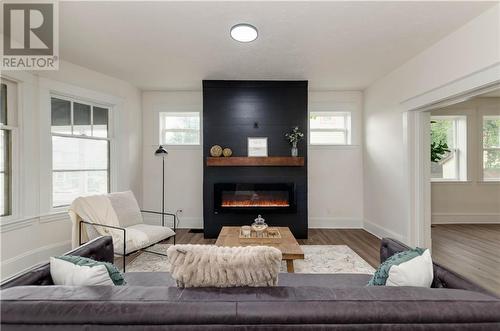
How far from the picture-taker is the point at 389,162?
13.5ft

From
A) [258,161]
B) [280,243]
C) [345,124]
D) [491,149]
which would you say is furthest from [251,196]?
[491,149]

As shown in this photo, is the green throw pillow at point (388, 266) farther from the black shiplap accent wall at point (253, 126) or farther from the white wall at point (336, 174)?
the white wall at point (336, 174)

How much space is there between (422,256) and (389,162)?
3.13m

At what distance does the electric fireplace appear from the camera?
14.6 ft

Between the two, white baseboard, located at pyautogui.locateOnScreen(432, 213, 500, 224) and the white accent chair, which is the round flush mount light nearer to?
the white accent chair

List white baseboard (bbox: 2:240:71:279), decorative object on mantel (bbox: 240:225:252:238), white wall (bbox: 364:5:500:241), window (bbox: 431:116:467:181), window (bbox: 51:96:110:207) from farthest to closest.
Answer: window (bbox: 431:116:467:181) → window (bbox: 51:96:110:207) → decorative object on mantel (bbox: 240:225:252:238) → white baseboard (bbox: 2:240:71:279) → white wall (bbox: 364:5:500:241)

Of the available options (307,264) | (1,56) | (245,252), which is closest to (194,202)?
(307,264)

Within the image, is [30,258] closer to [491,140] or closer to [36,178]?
[36,178]

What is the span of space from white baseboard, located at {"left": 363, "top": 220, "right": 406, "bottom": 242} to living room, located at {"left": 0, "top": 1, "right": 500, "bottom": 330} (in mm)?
30

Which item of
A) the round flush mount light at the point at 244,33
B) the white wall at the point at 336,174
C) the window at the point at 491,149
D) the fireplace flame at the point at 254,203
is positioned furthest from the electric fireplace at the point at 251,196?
the window at the point at 491,149

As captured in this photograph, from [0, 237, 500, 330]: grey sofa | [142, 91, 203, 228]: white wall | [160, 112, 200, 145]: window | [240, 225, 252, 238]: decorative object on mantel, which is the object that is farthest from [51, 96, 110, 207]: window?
[0, 237, 500, 330]: grey sofa

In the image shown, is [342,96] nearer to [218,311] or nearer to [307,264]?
[307,264]

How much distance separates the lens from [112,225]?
3109mm

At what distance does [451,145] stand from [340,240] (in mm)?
3568
